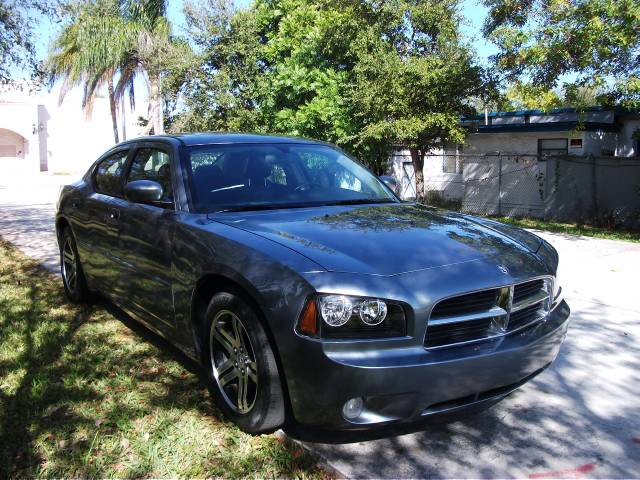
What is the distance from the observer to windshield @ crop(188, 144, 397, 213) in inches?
150

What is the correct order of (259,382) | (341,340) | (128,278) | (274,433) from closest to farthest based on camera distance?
(341,340) < (259,382) < (274,433) < (128,278)

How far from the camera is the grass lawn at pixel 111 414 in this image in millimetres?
2883

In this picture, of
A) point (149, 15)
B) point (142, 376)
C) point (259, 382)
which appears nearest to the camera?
point (259, 382)

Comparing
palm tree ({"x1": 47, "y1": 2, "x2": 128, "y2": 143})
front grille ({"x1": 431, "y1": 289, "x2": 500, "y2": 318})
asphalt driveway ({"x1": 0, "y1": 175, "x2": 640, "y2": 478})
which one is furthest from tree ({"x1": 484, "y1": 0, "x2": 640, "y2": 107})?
palm tree ({"x1": 47, "y1": 2, "x2": 128, "y2": 143})

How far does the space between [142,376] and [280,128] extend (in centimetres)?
1391

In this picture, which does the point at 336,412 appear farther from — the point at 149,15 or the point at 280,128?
the point at 149,15

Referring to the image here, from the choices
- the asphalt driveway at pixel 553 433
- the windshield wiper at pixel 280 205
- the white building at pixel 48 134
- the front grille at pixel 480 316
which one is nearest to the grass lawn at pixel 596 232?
the asphalt driveway at pixel 553 433

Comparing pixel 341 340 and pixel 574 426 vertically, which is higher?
pixel 341 340

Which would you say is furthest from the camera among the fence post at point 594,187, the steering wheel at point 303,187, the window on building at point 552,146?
the window on building at point 552,146

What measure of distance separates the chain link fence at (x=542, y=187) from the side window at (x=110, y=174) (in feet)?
41.2

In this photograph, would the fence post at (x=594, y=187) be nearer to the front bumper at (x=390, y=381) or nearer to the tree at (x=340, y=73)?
the tree at (x=340, y=73)

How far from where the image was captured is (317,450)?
3.02 metres

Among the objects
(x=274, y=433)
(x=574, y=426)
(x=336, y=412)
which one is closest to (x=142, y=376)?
(x=274, y=433)

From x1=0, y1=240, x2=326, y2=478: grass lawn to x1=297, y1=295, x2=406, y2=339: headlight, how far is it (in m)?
0.73
